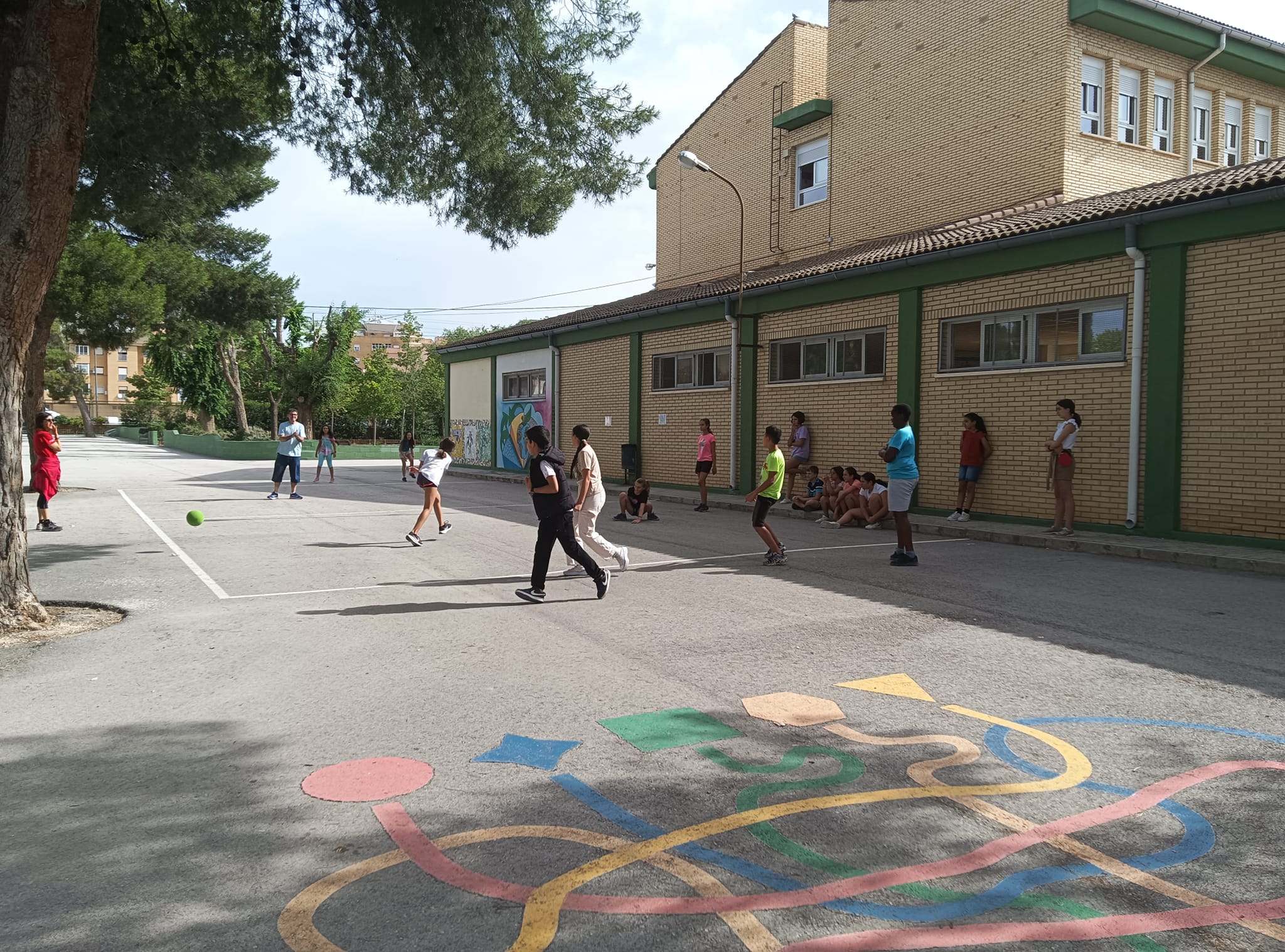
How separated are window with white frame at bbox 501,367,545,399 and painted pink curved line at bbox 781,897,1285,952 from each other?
26.9m

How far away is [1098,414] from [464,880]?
12892 mm

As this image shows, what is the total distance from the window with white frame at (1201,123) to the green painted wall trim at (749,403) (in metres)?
11.4

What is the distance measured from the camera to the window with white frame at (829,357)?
17391mm

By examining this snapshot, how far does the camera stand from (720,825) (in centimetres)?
358

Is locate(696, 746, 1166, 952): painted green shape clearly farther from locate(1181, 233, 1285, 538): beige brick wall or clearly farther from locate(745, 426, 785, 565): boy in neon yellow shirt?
locate(1181, 233, 1285, 538): beige brick wall

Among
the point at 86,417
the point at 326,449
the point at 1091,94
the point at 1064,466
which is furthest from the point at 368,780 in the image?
the point at 86,417

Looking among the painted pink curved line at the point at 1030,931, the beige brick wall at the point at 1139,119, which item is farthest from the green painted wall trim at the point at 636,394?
the painted pink curved line at the point at 1030,931

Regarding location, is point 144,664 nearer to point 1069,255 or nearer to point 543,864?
point 543,864

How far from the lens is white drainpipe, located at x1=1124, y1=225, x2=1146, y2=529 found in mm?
12750

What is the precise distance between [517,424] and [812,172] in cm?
1242

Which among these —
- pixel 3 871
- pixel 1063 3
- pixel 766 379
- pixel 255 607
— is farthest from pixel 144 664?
pixel 1063 3

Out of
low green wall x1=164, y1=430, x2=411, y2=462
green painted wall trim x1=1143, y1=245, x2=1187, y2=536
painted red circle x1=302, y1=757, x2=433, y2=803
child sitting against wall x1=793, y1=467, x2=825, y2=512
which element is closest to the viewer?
painted red circle x1=302, y1=757, x2=433, y2=803

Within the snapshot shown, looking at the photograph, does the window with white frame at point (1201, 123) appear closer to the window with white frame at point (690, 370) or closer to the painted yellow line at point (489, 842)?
the window with white frame at point (690, 370)

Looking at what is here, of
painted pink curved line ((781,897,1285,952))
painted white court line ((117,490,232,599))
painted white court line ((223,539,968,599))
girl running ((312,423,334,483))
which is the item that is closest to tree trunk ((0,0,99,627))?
painted white court line ((117,490,232,599))
